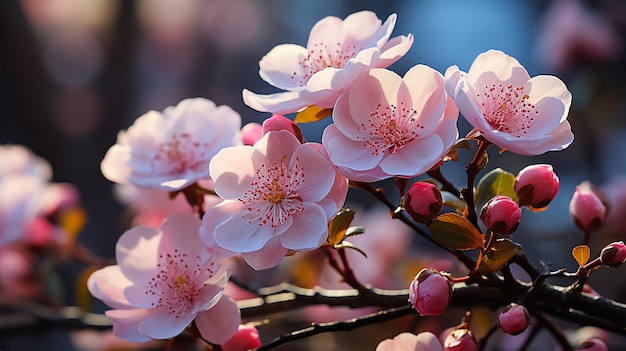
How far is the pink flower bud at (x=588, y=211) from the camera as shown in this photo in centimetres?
63

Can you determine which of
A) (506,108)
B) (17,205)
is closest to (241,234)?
(506,108)

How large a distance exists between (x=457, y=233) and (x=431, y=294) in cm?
6

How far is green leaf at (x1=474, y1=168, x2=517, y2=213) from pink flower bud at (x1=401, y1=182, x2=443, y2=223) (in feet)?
0.31

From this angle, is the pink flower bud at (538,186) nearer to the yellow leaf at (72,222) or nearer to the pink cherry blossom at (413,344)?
the pink cherry blossom at (413,344)

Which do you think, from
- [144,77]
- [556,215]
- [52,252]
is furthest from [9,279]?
[144,77]

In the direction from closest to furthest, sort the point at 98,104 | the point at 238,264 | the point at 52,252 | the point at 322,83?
the point at 322,83, the point at 238,264, the point at 52,252, the point at 98,104

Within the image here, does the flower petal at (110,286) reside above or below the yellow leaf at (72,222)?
above

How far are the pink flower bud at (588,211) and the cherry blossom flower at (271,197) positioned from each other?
233 millimetres

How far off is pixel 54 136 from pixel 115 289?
2013mm

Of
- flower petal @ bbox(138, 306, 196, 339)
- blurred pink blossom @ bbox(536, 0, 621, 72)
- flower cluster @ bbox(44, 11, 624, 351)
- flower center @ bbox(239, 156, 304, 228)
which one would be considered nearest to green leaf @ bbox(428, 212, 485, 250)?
flower cluster @ bbox(44, 11, 624, 351)

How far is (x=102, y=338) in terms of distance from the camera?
1.16 meters

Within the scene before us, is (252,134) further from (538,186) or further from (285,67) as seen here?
(538,186)

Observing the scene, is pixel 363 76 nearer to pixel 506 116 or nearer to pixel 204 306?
pixel 506 116

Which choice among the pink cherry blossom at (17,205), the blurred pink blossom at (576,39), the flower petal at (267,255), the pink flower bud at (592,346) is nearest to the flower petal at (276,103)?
the flower petal at (267,255)
